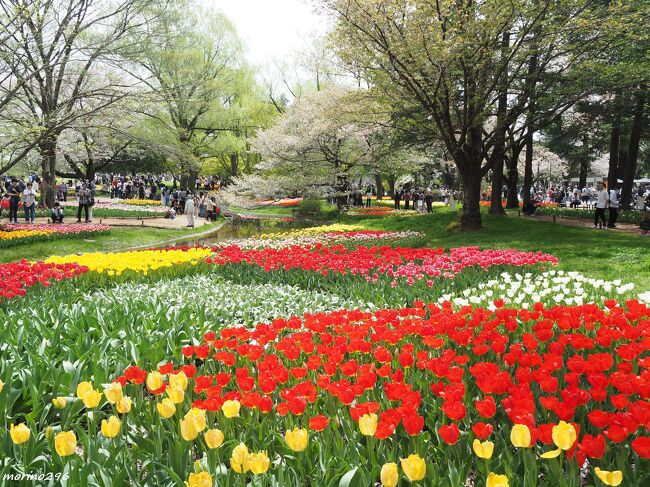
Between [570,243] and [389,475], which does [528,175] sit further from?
[389,475]

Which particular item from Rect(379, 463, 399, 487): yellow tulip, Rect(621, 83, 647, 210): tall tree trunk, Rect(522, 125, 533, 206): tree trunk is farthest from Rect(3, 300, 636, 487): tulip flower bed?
Rect(621, 83, 647, 210): tall tree trunk

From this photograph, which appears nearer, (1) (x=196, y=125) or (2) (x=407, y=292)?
(2) (x=407, y=292)

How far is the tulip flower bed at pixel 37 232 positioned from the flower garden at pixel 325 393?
942cm

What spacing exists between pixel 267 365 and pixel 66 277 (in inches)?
200

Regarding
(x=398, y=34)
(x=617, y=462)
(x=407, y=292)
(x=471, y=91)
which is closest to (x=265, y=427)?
(x=617, y=462)

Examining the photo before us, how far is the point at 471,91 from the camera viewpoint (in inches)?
568

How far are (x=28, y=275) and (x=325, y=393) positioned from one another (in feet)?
17.5

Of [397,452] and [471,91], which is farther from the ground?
[471,91]

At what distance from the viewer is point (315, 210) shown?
29.5m

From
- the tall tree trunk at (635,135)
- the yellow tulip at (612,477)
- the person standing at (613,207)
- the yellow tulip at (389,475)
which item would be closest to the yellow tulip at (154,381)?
the yellow tulip at (389,475)

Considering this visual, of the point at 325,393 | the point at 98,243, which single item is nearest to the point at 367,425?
the point at 325,393

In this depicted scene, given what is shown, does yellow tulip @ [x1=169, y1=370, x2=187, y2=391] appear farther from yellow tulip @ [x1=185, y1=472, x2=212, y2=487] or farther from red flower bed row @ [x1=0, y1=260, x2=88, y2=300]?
red flower bed row @ [x1=0, y1=260, x2=88, y2=300]

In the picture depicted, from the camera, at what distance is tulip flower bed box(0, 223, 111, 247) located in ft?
46.4

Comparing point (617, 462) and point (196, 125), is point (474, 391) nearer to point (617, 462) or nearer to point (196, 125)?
point (617, 462)
